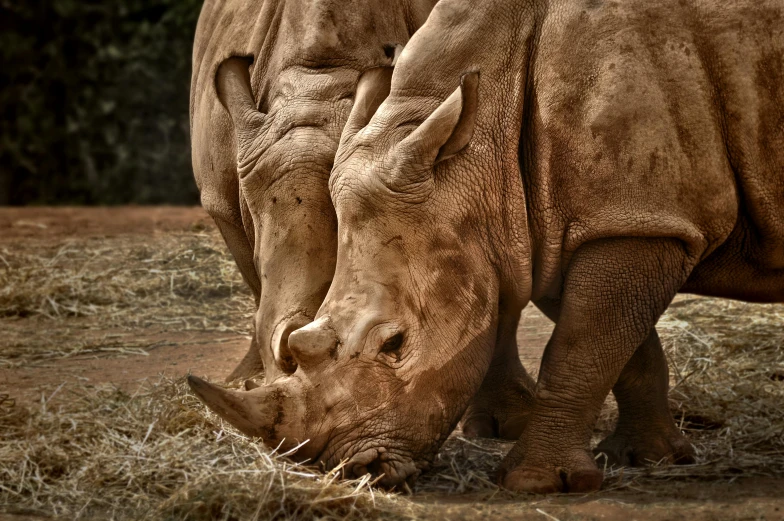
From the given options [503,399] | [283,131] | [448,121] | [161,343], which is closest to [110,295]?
[161,343]

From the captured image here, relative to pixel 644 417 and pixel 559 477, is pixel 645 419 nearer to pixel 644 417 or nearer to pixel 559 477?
pixel 644 417

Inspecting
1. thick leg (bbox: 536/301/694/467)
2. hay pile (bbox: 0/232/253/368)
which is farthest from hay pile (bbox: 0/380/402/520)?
hay pile (bbox: 0/232/253/368)

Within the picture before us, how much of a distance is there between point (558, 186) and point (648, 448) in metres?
1.20

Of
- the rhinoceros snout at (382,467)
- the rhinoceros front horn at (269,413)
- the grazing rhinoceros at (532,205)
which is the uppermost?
the grazing rhinoceros at (532,205)

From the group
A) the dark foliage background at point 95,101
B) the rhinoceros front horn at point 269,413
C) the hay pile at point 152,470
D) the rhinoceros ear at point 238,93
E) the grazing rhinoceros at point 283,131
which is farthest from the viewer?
the dark foliage background at point 95,101

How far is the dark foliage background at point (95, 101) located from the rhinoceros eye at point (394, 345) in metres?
11.1

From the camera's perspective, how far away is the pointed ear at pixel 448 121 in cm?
433

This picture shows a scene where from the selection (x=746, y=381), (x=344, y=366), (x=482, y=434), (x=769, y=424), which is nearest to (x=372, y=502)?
(x=344, y=366)

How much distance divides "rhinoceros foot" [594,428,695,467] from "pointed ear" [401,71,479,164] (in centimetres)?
148

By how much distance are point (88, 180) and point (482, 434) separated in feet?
34.0

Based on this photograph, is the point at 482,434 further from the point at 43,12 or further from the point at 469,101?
the point at 43,12

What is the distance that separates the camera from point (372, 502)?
3.98 meters

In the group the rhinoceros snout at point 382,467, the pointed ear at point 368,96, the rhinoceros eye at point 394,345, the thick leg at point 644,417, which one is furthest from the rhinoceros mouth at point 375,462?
the pointed ear at point 368,96

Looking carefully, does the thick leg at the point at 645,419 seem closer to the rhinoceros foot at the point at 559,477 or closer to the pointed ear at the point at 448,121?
the rhinoceros foot at the point at 559,477
